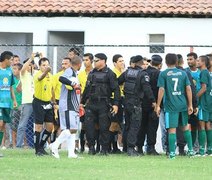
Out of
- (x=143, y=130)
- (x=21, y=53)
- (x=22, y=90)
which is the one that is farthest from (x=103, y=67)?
(x=21, y=53)

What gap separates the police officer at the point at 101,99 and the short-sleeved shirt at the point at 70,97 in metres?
1.29

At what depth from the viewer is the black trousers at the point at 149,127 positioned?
81.5ft

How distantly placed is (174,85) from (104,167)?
10.6 feet

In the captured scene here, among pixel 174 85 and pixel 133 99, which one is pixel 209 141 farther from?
pixel 174 85

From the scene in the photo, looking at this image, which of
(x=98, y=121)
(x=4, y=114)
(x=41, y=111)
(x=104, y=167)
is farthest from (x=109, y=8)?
(x=104, y=167)

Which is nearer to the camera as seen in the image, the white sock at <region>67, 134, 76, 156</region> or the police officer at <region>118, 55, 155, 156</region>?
the white sock at <region>67, 134, 76, 156</region>

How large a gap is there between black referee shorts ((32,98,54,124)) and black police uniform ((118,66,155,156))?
1.69m

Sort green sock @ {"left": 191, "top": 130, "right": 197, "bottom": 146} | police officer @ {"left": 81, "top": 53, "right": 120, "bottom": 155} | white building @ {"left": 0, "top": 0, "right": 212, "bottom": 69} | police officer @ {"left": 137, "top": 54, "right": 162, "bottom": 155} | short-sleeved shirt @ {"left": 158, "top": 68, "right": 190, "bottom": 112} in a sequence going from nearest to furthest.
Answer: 1. short-sleeved shirt @ {"left": 158, "top": 68, "right": 190, "bottom": 112}
2. police officer @ {"left": 81, "top": 53, "right": 120, "bottom": 155}
3. police officer @ {"left": 137, "top": 54, "right": 162, "bottom": 155}
4. green sock @ {"left": 191, "top": 130, "right": 197, "bottom": 146}
5. white building @ {"left": 0, "top": 0, "right": 212, "bottom": 69}

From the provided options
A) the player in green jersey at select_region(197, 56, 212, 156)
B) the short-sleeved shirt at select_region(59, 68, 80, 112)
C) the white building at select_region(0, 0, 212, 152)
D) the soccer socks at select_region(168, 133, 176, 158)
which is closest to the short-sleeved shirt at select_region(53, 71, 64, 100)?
the short-sleeved shirt at select_region(59, 68, 80, 112)

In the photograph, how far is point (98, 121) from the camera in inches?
960

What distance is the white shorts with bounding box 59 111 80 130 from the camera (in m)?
22.8

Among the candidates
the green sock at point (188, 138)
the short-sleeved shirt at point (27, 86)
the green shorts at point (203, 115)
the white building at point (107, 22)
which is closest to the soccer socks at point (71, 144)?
the green sock at point (188, 138)

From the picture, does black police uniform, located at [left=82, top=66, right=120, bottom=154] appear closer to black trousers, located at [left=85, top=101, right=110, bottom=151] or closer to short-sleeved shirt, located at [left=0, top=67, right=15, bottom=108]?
black trousers, located at [left=85, top=101, right=110, bottom=151]

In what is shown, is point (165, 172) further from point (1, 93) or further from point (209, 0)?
point (209, 0)
